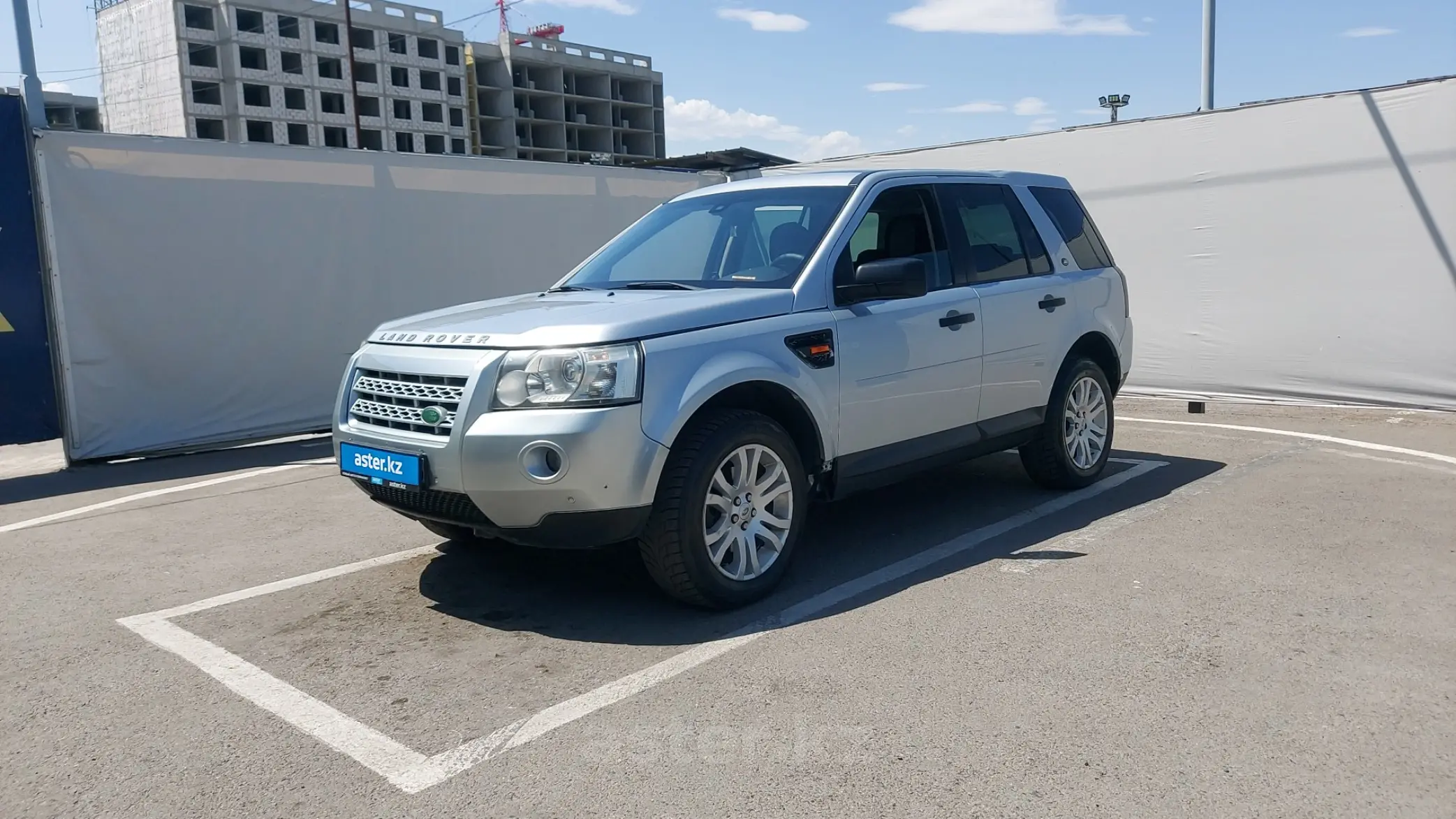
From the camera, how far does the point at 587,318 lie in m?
4.30

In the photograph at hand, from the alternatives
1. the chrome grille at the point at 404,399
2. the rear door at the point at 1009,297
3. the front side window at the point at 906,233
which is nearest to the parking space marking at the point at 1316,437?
the rear door at the point at 1009,297

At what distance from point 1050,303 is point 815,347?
6.58ft

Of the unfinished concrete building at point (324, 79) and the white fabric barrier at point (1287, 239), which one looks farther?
the unfinished concrete building at point (324, 79)

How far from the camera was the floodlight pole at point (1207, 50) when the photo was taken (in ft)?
39.5

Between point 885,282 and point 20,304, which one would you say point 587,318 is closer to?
point 885,282

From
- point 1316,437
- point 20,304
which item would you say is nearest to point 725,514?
point 1316,437

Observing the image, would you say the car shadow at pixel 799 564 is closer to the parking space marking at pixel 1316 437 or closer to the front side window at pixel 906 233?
the front side window at pixel 906 233

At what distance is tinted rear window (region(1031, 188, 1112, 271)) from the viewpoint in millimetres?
6564

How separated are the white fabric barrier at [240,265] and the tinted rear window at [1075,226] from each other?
646cm

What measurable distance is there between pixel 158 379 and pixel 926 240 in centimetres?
691

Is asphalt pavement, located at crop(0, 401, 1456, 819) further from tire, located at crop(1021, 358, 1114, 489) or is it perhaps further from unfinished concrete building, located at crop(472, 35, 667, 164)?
unfinished concrete building, located at crop(472, 35, 667, 164)

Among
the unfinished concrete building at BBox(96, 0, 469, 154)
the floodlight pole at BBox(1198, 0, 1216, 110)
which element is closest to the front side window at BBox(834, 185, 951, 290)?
the floodlight pole at BBox(1198, 0, 1216, 110)

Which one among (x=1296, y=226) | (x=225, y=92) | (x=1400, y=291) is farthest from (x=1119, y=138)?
(x=225, y=92)

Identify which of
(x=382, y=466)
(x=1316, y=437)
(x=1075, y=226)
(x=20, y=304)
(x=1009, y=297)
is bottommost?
(x=1316, y=437)
